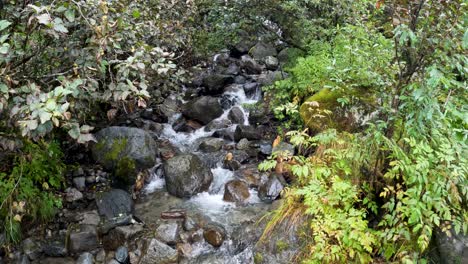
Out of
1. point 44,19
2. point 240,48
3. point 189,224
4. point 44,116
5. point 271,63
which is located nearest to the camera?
point 44,116

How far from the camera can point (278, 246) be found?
4422 mm

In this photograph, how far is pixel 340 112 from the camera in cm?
617

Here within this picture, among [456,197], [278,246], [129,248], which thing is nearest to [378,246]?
[456,197]

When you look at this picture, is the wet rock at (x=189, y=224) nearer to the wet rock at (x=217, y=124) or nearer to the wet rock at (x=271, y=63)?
A: the wet rock at (x=217, y=124)

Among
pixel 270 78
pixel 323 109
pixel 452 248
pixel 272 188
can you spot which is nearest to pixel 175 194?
pixel 272 188

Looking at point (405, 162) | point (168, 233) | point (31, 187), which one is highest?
point (405, 162)

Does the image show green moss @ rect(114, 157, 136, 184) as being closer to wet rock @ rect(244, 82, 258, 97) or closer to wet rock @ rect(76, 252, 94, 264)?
wet rock @ rect(76, 252, 94, 264)

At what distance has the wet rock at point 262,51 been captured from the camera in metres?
12.7

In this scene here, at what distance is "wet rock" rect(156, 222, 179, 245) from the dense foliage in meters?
2.01

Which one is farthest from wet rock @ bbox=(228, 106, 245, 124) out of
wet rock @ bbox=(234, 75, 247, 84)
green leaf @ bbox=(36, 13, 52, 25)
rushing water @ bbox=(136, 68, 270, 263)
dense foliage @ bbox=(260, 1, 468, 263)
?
green leaf @ bbox=(36, 13, 52, 25)

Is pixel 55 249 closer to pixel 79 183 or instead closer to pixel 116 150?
pixel 79 183

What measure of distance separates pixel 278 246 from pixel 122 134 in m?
4.23

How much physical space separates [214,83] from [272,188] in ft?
16.2

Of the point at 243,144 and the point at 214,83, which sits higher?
the point at 214,83
